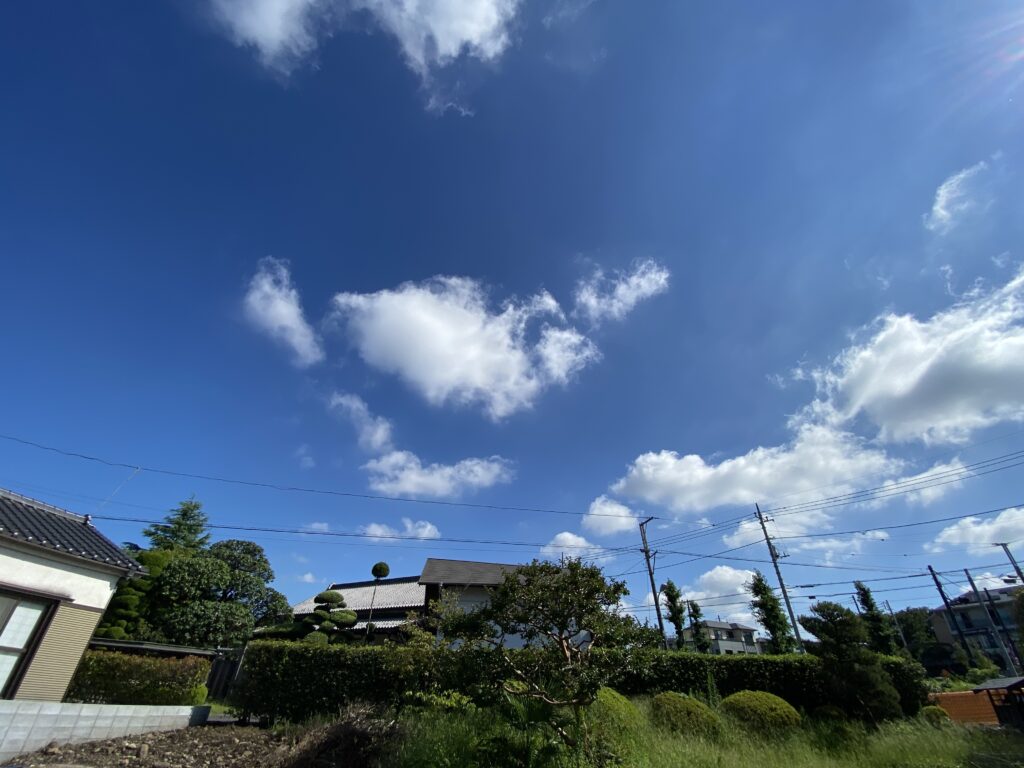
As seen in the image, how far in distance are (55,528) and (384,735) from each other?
32.9ft

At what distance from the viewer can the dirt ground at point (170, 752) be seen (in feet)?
24.0

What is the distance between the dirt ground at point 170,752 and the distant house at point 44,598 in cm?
235

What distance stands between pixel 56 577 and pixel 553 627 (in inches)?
444

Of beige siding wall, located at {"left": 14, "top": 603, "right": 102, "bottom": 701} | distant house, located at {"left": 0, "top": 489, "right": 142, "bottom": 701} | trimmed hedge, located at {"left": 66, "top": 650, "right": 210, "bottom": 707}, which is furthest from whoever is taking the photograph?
trimmed hedge, located at {"left": 66, "top": 650, "right": 210, "bottom": 707}

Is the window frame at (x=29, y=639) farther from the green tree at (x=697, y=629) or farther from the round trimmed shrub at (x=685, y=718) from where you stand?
the green tree at (x=697, y=629)

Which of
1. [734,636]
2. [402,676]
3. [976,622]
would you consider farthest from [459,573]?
[976,622]

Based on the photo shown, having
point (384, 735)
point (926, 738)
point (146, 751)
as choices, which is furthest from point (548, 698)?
point (146, 751)

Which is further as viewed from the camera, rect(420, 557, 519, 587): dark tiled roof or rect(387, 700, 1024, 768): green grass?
rect(420, 557, 519, 587): dark tiled roof

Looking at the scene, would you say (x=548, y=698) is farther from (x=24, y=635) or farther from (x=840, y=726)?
(x=24, y=635)

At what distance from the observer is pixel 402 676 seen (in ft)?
34.8

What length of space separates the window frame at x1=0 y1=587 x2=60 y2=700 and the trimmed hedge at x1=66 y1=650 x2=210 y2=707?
5.45 feet

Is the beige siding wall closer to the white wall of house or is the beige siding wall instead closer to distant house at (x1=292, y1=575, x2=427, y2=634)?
the white wall of house

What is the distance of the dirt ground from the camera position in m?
7.32

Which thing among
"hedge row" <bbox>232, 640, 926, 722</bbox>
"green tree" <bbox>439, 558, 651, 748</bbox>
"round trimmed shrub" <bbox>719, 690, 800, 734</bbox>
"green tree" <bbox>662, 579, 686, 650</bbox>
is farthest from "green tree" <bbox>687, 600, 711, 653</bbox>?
"green tree" <bbox>439, 558, 651, 748</bbox>
